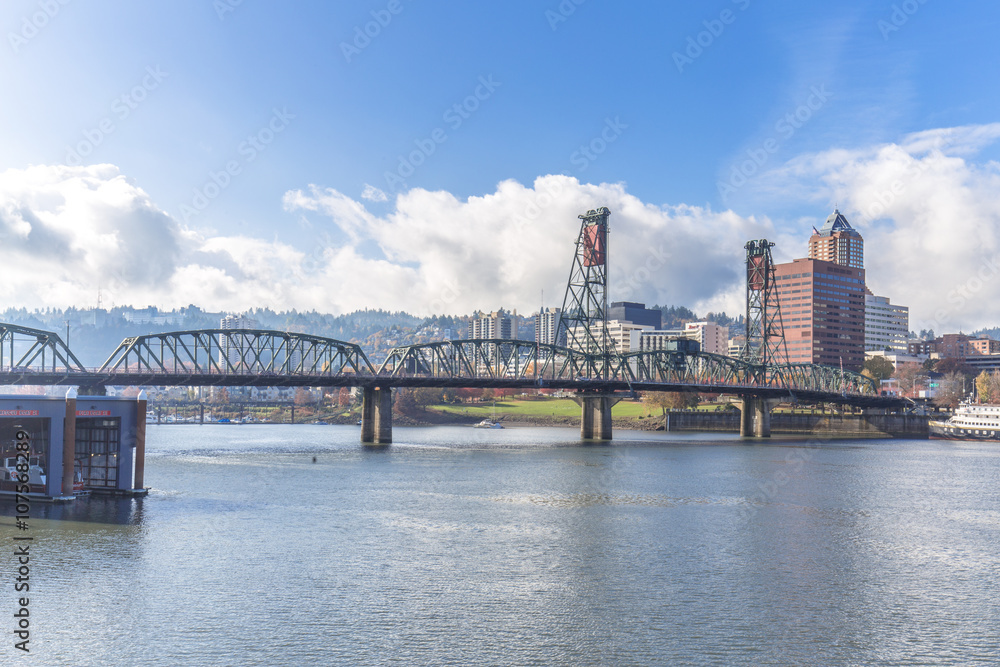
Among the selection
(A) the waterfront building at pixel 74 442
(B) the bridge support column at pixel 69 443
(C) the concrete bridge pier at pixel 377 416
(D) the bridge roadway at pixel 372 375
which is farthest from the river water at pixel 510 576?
(C) the concrete bridge pier at pixel 377 416

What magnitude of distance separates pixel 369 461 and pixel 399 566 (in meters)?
63.8

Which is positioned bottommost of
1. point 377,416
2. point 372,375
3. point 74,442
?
point 377,416

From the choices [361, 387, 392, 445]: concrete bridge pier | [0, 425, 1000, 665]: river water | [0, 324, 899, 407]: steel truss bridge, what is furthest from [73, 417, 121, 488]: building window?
[361, 387, 392, 445]: concrete bridge pier

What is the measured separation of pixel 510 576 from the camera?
130 ft

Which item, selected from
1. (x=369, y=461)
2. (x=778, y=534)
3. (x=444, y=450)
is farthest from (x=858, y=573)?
(x=444, y=450)

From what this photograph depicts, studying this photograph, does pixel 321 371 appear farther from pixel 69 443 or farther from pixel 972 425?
pixel 972 425

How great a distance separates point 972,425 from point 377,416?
132 m

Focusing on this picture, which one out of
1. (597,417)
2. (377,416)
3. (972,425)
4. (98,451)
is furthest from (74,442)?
(972,425)

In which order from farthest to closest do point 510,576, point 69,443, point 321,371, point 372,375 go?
point 321,371 < point 372,375 < point 69,443 < point 510,576

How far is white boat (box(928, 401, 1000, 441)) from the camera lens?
172 m

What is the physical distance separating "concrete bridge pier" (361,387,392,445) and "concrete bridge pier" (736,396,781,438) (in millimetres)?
87458

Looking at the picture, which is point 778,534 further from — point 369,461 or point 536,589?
point 369,461

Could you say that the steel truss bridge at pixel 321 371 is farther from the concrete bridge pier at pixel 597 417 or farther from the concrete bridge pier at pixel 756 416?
the concrete bridge pier at pixel 756 416

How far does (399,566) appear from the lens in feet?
136
